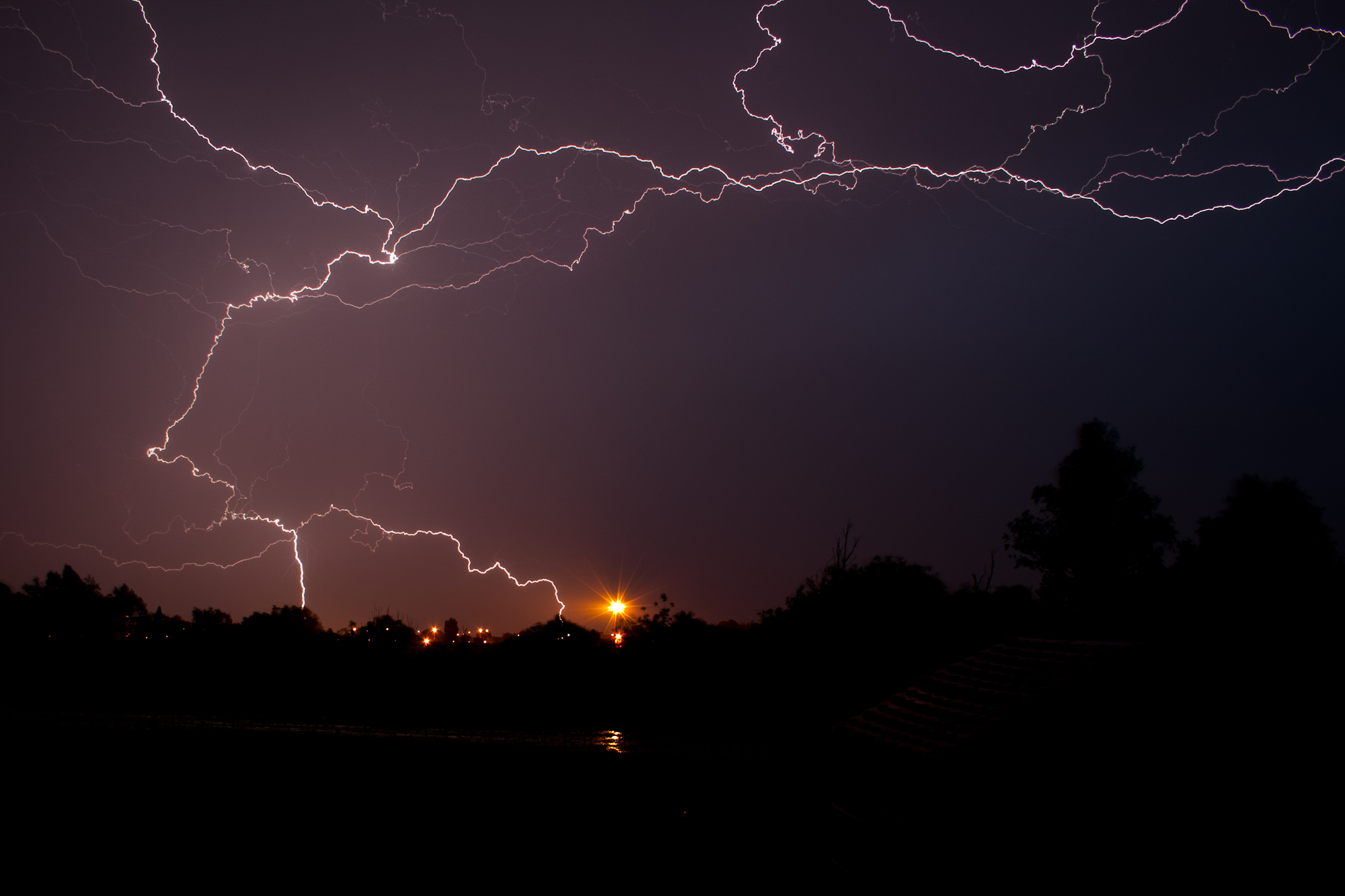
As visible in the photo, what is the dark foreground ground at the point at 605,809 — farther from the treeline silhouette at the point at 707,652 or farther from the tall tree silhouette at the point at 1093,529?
the tall tree silhouette at the point at 1093,529

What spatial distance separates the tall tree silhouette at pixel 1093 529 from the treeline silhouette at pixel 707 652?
0.10 meters

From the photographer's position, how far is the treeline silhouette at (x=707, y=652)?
13.4 m

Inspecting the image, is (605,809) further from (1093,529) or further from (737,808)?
(1093,529)

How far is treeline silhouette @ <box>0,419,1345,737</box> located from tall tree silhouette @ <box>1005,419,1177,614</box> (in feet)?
0.34

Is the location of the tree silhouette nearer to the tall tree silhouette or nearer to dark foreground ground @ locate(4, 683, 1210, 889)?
the tall tree silhouette

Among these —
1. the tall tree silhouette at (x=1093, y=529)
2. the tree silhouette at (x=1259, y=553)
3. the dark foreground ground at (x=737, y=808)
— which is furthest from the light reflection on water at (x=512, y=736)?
the tall tree silhouette at (x=1093, y=529)

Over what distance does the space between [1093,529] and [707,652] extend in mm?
15279

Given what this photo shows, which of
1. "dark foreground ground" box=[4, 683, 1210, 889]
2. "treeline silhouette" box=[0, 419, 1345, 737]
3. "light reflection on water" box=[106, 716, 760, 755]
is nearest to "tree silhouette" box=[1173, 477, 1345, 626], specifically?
"treeline silhouette" box=[0, 419, 1345, 737]

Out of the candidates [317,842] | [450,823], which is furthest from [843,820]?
[317,842]

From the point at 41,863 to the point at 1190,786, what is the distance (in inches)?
222

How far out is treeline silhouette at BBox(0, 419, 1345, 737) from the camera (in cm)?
1344

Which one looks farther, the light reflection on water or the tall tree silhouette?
the tall tree silhouette

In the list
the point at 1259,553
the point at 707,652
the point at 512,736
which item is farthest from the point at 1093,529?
the point at 512,736

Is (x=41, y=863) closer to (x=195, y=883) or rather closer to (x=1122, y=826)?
(x=195, y=883)
